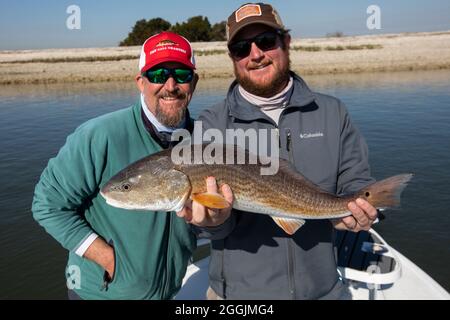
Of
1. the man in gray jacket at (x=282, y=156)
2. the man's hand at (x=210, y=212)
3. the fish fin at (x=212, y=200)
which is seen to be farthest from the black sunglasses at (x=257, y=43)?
the fish fin at (x=212, y=200)

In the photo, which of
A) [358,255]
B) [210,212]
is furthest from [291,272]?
[358,255]

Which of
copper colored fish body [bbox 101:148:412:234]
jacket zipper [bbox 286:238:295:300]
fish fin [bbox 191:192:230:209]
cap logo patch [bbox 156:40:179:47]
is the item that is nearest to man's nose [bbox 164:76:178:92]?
cap logo patch [bbox 156:40:179:47]

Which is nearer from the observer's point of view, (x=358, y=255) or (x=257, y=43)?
(x=257, y=43)

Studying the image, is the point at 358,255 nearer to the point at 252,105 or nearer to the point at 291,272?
the point at 291,272

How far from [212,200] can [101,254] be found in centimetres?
124

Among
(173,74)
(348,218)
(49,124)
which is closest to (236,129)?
(173,74)

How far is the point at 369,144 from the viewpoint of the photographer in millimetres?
14492

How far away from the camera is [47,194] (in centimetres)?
349

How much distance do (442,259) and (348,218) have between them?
5.81 meters

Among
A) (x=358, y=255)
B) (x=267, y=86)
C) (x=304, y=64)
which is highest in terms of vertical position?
(x=304, y=64)

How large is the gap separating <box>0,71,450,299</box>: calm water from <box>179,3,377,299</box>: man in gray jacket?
5.23 metres

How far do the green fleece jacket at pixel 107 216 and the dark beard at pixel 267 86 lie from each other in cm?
106

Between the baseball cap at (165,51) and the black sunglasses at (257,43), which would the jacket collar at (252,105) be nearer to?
the black sunglasses at (257,43)

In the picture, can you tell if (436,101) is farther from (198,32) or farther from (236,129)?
(198,32)
